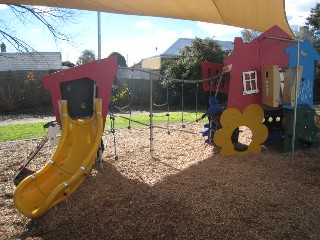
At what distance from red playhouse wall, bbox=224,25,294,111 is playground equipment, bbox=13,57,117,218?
2.42m

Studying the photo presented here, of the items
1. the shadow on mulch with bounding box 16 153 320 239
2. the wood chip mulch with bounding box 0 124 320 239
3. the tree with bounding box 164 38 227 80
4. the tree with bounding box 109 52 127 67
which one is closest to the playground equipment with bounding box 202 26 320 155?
the wood chip mulch with bounding box 0 124 320 239

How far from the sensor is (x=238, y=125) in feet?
19.0

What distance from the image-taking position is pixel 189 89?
59.1ft

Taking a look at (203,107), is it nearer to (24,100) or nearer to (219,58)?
(219,58)

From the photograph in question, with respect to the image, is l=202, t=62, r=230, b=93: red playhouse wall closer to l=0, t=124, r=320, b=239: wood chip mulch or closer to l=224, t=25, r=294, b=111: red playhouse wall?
l=224, t=25, r=294, b=111: red playhouse wall

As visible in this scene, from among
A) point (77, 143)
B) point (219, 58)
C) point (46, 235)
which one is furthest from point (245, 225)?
point (219, 58)

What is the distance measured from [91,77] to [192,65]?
1421 centimetres

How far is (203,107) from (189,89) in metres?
1.41

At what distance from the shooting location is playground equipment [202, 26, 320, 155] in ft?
18.6

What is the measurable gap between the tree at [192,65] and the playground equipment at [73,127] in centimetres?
1349

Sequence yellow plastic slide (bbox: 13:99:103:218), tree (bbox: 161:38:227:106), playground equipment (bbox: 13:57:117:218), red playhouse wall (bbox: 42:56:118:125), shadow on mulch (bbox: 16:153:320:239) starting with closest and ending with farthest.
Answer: shadow on mulch (bbox: 16:153:320:239) → yellow plastic slide (bbox: 13:99:103:218) → playground equipment (bbox: 13:57:117:218) → red playhouse wall (bbox: 42:56:118:125) → tree (bbox: 161:38:227:106)

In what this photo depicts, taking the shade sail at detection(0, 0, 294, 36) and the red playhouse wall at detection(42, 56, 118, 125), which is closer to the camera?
the red playhouse wall at detection(42, 56, 118, 125)

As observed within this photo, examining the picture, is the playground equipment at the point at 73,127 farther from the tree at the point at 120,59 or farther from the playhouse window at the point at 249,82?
the tree at the point at 120,59

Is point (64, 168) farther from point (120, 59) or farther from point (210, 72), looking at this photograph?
point (120, 59)
